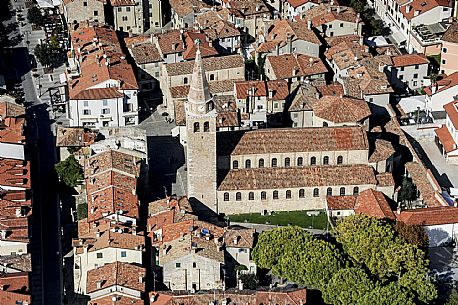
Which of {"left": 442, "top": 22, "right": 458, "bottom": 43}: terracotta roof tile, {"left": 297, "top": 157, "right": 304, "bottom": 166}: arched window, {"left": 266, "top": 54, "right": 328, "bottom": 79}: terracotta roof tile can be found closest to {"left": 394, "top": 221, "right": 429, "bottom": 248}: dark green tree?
{"left": 297, "top": 157, "right": 304, "bottom": 166}: arched window

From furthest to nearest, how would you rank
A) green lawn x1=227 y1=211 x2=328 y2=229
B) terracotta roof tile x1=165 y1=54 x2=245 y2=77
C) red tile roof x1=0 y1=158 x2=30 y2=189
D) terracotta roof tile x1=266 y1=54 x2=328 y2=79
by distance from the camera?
terracotta roof tile x1=266 y1=54 x2=328 y2=79, terracotta roof tile x1=165 y1=54 x2=245 y2=77, green lawn x1=227 y1=211 x2=328 y2=229, red tile roof x1=0 y1=158 x2=30 y2=189

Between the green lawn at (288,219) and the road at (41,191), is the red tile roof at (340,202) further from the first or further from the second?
the road at (41,191)

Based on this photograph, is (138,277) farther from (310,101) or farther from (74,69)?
(74,69)

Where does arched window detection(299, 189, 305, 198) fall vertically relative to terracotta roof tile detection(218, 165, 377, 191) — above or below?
below

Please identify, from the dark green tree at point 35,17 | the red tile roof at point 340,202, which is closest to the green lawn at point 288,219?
the red tile roof at point 340,202

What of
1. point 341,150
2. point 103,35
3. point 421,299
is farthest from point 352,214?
point 103,35

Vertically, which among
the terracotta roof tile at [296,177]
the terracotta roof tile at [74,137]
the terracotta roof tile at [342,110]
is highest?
the terracotta roof tile at [342,110]

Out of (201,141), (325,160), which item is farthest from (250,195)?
(325,160)

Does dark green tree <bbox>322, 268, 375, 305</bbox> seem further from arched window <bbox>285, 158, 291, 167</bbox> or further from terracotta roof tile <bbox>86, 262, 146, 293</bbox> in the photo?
arched window <bbox>285, 158, 291, 167</bbox>
